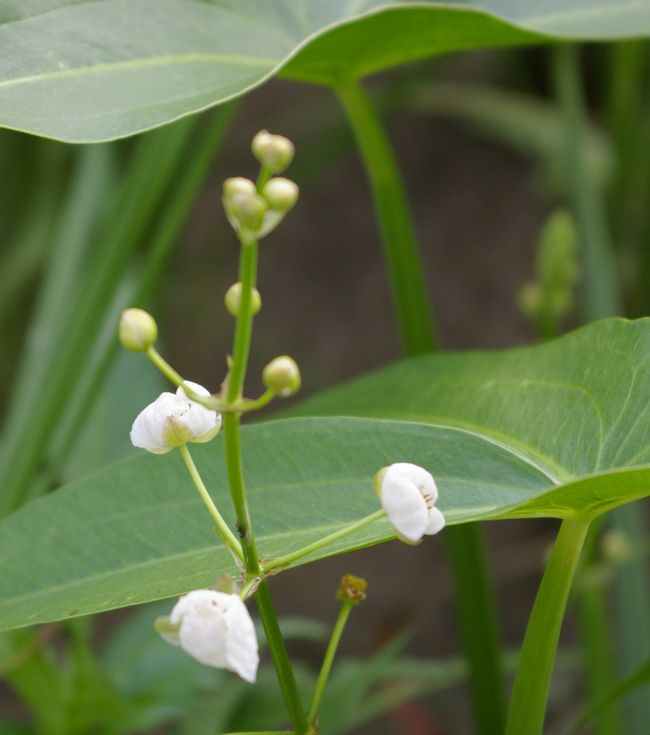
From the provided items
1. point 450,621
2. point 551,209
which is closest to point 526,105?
point 551,209

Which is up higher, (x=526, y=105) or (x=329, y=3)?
(x=526, y=105)

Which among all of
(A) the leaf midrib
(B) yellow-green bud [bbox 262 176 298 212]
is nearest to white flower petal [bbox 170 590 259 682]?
(B) yellow-green bud [bbox 262 176 298 212]

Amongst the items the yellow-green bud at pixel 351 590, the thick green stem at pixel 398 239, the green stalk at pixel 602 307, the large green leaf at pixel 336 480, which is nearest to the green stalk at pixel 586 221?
the green stalk at pixel 602 307

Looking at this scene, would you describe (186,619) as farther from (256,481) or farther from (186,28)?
(186,28)

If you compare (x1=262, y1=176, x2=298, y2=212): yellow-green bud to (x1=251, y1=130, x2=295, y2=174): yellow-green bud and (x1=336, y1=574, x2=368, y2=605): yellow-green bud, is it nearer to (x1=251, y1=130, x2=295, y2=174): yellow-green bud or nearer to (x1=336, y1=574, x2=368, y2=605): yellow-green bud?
(x1=251, y1=130, x2=295, y2=174): yellow-green bud

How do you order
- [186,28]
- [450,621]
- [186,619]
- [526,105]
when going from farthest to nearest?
[526,105] → [450,621] → [186,28] → [186,619]

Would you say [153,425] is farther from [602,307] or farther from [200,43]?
[602,307]

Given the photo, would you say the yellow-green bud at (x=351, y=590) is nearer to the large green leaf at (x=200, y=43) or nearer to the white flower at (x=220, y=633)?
the white flower at (x=220, y=633)
